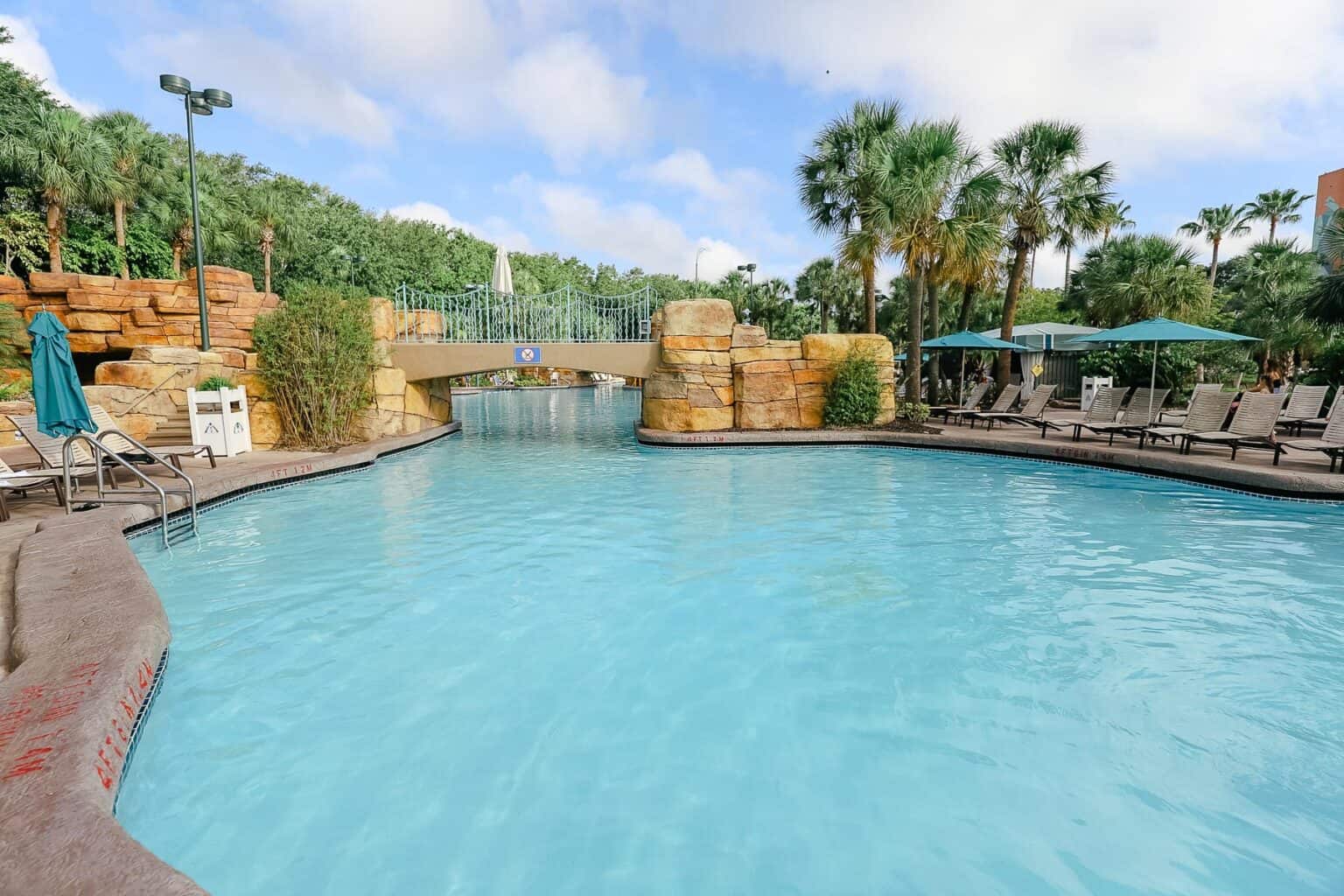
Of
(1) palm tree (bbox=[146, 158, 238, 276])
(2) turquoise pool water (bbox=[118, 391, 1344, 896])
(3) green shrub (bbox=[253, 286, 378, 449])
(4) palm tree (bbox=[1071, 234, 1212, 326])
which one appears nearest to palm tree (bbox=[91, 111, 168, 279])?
(1) palm tree (bbox=[146, 158, 238, 276])

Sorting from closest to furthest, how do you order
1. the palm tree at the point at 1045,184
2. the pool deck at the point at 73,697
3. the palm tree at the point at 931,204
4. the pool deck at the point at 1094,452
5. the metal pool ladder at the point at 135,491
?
the pool deck at the point at 73,697, the metal pool ladder at the point at 135,491, the pool deck at the point at 1094,452, the palm tree at the point at 931,204, the palm tree at the point at 1045,184

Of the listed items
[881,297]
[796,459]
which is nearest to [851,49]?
[796,459]

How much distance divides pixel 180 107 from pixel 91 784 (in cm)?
1371

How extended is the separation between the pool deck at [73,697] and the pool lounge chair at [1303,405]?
48.7ft

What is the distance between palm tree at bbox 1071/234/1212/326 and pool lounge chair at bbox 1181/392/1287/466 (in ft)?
41.1

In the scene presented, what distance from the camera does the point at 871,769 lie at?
322 centimetres

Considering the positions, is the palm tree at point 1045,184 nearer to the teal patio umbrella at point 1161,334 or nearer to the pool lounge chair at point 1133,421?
the teal patio umbrella at point 1161,334

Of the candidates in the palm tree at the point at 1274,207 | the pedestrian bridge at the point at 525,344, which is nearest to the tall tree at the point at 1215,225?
the palm tree at the point at 1274,207

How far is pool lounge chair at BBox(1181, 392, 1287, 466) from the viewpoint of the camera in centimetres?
983

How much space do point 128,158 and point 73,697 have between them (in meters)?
29.8

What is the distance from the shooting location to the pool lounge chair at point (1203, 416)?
35.5 feet

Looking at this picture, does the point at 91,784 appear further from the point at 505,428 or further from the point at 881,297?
the point at 881,297

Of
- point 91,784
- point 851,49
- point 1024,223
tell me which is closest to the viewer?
point 91,784

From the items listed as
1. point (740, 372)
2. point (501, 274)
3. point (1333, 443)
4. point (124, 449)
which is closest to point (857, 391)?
point (740, 372)
